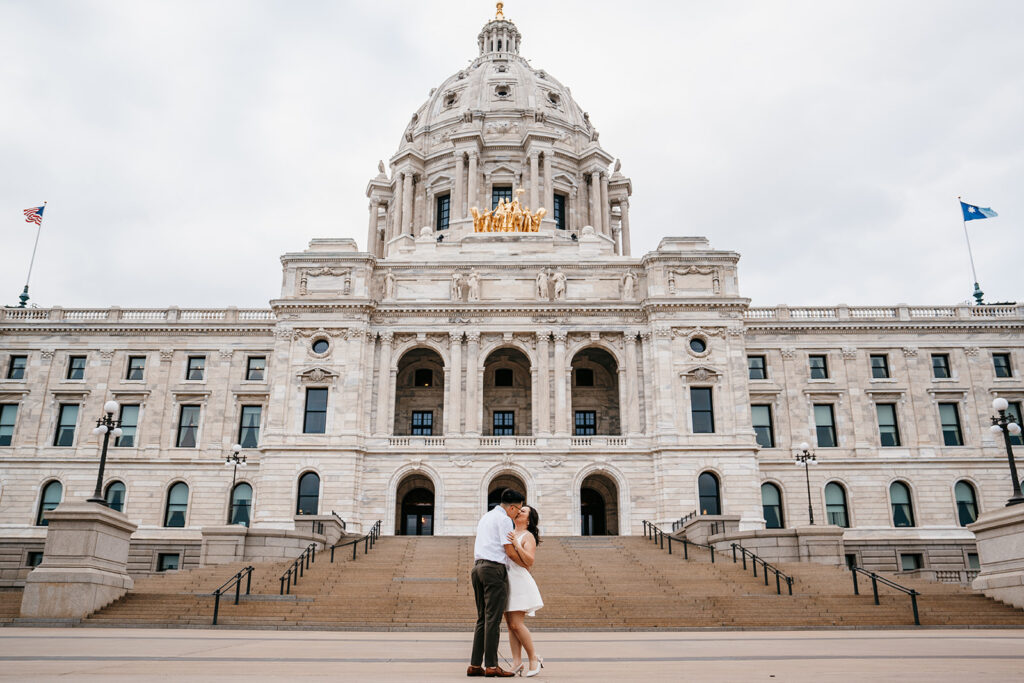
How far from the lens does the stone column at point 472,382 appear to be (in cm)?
4112

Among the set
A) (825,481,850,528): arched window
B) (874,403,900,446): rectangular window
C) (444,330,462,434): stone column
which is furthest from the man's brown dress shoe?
(874,403,900,446): rectangular window

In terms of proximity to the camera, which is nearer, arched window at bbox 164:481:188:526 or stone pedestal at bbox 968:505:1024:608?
stone pedestal at bbox 968:505:1024:608

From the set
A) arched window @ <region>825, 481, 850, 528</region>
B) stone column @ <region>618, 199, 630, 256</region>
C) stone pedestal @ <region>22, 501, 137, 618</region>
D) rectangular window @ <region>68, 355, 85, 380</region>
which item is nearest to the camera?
stone pedestal @ <region>22, 501, 137, 618</region>

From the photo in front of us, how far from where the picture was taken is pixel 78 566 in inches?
758

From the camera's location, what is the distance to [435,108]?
70.2m

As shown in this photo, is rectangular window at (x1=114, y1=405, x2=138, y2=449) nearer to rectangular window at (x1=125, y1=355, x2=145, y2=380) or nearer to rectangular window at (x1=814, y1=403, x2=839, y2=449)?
rectangular window at (x1=125, y1=355, x2=145, y2=380)

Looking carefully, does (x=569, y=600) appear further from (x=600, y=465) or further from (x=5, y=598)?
(x=600, y=465)

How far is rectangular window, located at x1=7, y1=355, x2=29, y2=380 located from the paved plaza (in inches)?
1522

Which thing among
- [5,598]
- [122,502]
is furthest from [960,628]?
[122,502]

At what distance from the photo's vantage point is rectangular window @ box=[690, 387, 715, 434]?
133 feet

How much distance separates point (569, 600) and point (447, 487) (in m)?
18.9

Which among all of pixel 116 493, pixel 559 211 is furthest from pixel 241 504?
pixel 559 211

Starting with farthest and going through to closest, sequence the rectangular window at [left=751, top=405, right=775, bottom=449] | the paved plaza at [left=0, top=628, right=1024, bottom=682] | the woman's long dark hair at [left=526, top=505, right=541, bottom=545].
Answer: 1. the rectangular window at [left=751, top=405, right=775, bottom=449]
2. the woman's long dark hair at [left=526, top=505, right=541, bottom=545]
3. the paved plaza at [left=0, top=628, right=1024, bottom=682]

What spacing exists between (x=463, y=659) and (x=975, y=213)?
43.3 meters
